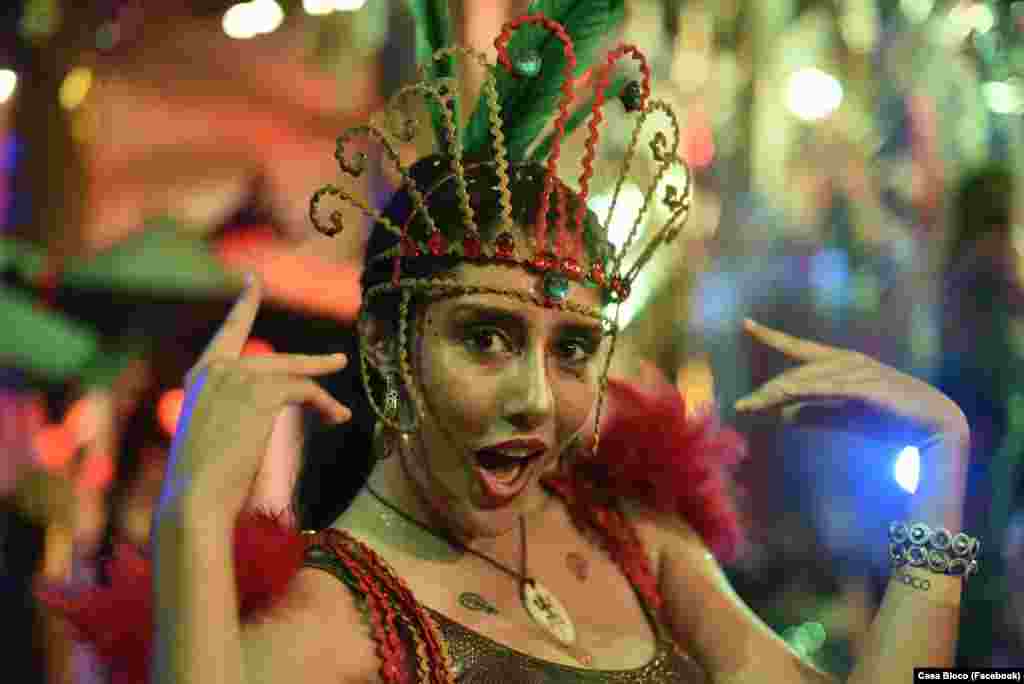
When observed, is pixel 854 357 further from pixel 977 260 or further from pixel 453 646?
pixel 977 260

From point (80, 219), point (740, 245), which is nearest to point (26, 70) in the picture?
point (80, 219)

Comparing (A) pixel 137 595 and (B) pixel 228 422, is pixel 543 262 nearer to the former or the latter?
(B) pixel 228 422

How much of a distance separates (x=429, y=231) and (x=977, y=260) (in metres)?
2.09

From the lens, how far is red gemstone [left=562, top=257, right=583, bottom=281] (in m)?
1.63

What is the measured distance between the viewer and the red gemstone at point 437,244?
1609 mm

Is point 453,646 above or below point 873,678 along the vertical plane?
above

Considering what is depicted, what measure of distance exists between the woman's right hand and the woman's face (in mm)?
211

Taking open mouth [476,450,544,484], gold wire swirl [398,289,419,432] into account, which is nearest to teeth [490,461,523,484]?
open mouth [476,450,544,484]

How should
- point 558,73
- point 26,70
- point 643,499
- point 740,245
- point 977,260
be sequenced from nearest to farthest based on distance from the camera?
point 558,73 → point 643,499 → point 977,260 → point 26,70 → point 740,245

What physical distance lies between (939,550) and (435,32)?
1031mm

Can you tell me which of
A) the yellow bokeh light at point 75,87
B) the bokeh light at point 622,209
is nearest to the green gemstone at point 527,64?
the bokeh light at point 622,209

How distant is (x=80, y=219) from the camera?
418 centimetres

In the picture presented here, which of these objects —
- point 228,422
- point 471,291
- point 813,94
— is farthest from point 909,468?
point 813,94

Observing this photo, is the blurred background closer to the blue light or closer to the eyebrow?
the blue light
